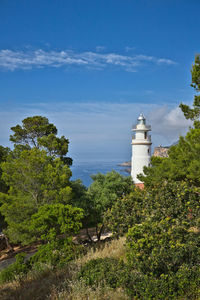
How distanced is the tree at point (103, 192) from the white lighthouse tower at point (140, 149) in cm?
973

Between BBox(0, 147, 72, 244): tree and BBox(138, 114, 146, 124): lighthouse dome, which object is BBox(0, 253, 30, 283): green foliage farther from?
BBox(138, 114, 146, 124): lighthouse dome

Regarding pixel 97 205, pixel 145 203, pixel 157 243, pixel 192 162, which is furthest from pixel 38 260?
pixel 192 162

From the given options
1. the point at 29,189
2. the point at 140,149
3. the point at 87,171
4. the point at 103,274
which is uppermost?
the point at 87,171

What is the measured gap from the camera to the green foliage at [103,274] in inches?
208

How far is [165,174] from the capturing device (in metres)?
14.4

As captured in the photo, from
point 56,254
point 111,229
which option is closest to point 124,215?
point 111,229

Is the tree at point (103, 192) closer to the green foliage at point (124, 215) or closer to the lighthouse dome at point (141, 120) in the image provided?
the green foliage at point (124, 215)

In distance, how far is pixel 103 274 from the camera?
5.51 m

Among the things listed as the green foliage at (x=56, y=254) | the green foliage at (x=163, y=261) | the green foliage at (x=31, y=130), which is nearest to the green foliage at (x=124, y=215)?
the green foliage at (x=56, y=254)

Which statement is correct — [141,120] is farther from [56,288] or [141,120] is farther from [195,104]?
[56,288]

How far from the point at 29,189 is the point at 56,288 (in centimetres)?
897

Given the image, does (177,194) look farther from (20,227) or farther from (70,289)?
(20,227)

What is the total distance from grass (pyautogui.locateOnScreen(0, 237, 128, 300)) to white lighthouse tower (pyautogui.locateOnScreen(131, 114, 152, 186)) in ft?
61.6

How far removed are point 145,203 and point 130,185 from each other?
7606mm
